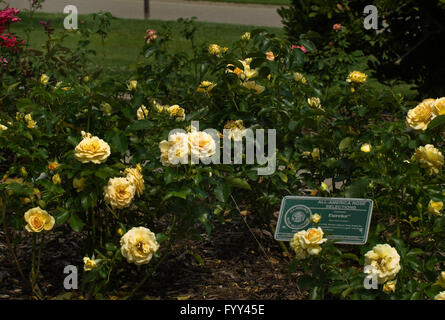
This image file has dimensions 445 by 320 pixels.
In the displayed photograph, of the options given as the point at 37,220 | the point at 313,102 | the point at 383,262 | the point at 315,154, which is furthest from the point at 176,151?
the point at 313,102

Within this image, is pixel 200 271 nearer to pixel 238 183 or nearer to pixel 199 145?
pixel 238 183

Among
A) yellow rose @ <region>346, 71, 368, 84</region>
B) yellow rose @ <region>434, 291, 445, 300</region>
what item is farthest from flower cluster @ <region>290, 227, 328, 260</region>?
yellow rose @ <region>346, 71, 368, 84</region>

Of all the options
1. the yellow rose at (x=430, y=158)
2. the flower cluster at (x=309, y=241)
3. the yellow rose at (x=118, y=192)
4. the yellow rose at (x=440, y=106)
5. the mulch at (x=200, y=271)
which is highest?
the yellow rose at (x=440, y=106)

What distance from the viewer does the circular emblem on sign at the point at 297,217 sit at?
Answer: 2.48m

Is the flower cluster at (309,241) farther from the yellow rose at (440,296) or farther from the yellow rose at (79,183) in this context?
the yellow rose at (79,183)

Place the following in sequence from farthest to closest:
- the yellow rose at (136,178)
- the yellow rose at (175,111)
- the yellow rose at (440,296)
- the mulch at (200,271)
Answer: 1. the yellow rose at (175,111)
2. the mulch at (200,271)
3. the yellow rose at (136,178)
4. the yellow rose at (440,296)

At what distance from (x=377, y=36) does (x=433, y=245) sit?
379cm

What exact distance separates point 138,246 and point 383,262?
0.84m

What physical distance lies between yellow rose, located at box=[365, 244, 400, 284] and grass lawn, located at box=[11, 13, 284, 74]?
6.65 m

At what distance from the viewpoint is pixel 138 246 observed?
7.54ft

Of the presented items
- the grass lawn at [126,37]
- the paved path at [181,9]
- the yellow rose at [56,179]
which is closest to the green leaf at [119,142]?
the yellow rose at [56,179]

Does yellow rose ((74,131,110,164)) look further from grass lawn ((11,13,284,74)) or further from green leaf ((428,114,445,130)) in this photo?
grass lawn ((11,13,284,74))

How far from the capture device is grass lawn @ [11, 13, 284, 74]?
9656 millimetres

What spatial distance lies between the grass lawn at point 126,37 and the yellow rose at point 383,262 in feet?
21.8
